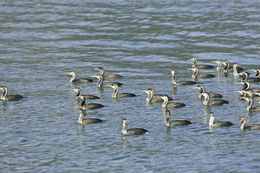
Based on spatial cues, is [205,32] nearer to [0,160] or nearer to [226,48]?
[226,48]

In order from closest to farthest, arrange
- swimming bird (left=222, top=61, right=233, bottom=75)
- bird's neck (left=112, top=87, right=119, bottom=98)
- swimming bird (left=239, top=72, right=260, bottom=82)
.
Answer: bird's neck (left=112, top=87, right=119, bottom=98) < swimming bird (left=239, top=72, right=260, bottom=82) < swimming bird (left=222, top=61, right=233, bottom=75)

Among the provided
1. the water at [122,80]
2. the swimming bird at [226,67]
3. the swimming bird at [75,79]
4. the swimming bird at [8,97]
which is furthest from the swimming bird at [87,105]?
the swimming bird at [226,67]

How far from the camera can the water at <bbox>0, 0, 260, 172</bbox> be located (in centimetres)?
2891

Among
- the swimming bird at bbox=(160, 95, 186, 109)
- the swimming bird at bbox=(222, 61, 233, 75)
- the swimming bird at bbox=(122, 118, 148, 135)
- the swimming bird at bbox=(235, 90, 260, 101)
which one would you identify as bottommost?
the swimming bird at bbox=(122, 118, 148, 135)

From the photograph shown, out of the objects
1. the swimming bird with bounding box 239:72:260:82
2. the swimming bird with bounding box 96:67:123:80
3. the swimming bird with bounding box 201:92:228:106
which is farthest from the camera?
the swimming bird with bounding box 96:67:123:80

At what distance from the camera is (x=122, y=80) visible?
4497cm

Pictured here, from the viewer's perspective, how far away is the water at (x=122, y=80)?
94.8ft

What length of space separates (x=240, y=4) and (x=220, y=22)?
33.3ft

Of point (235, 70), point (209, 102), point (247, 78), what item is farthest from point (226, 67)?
point (209, 102)

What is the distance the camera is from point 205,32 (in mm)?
61844

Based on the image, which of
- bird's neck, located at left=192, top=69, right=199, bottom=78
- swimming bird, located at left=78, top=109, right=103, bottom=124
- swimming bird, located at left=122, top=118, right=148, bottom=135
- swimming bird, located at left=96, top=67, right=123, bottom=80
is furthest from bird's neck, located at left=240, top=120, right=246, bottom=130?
swimming bird, located at left=96, top=67, right=123, bottom=80

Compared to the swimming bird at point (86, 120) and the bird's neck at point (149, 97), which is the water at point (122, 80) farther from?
the bird's neck at point (149, 97)

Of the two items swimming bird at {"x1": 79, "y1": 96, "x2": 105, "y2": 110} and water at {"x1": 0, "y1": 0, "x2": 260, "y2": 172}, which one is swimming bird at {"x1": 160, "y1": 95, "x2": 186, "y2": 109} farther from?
swimming bird at {"x1": 79, "y1": 96, "x2": 105, "y2": 110}

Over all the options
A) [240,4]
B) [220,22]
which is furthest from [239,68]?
[240,4]
